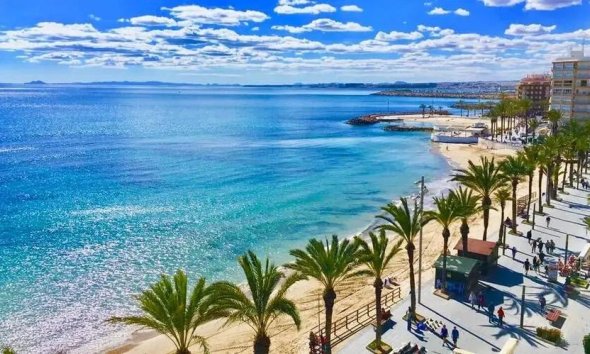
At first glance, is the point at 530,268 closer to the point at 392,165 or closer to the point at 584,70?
the point at 392,165

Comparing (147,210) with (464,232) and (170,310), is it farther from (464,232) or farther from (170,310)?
(170,310)

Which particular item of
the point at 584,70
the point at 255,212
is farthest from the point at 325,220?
the point at 584,70

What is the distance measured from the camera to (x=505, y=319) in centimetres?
2716

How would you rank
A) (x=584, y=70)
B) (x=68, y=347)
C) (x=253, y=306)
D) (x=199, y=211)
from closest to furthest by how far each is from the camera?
(x=253, y=306), (x=68, y=347), (x=199, y=211), (x=584, y=70)

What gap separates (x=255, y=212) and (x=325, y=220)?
29.0 feet

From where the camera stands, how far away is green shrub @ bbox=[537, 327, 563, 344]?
24406mm

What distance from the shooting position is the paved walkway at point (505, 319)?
24.5 m

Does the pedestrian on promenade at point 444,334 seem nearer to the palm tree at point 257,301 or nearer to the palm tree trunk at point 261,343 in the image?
the palm tree at point 257,301

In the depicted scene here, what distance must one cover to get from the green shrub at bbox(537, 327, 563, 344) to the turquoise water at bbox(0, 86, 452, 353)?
22643 mm

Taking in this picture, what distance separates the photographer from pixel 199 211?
59.0 m

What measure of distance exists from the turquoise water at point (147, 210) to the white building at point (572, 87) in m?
30.8

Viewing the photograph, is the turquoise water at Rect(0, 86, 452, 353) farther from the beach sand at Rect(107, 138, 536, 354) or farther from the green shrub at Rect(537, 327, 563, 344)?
the green shrub at Rect(537, 327, 563, 344)

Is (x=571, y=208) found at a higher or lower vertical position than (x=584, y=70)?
lower

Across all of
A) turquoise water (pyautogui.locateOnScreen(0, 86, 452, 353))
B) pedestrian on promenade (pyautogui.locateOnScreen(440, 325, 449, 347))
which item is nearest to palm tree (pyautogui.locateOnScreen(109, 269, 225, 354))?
pedestrian on promenade (pyautogui.locateOnScreen(440, 325, 449, 347))
